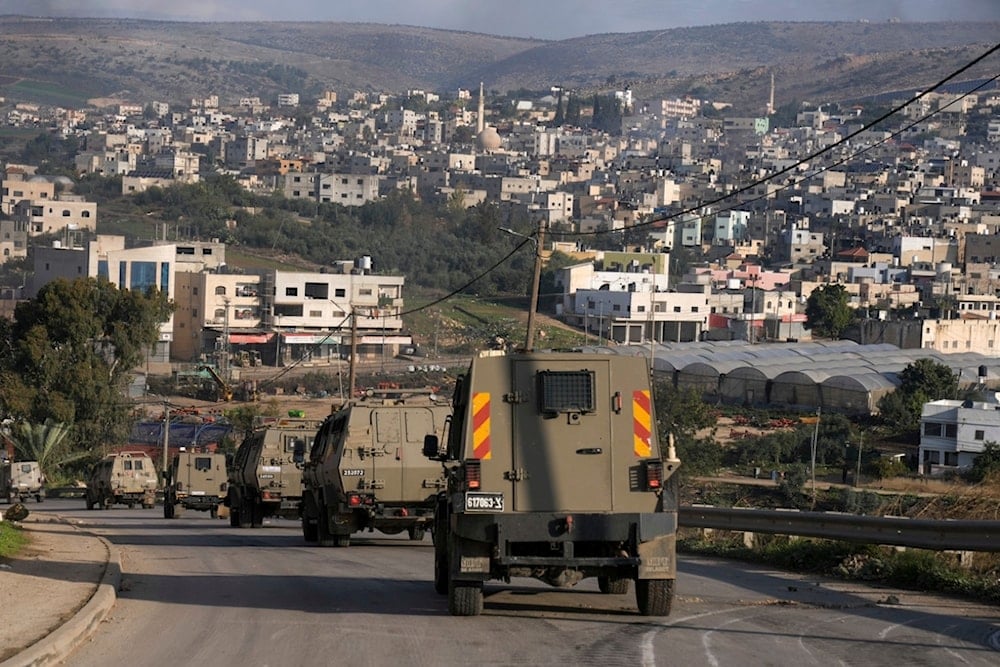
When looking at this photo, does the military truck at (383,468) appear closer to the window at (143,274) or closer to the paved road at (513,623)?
the paved road at (513,623)

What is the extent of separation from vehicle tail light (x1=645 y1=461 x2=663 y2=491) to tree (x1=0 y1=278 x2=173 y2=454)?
2087 inches

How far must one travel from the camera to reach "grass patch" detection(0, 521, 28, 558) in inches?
790

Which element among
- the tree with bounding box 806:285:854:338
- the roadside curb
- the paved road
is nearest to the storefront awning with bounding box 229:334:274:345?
the tree with bounding box 806:285:854:338

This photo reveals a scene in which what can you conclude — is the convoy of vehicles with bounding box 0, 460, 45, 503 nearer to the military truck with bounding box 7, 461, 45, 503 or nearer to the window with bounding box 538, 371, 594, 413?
the military truck with bounding box 7, 461, 45, 503

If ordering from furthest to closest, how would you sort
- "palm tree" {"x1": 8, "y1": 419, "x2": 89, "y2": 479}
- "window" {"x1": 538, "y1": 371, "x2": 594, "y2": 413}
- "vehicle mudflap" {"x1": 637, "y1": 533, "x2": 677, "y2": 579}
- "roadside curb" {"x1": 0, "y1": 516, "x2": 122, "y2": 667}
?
"palm tree" {"x1": 8, "y1": 419, "x2": 89, "y2": 479}, "window" {"x1": 538, "y1": 371, "x2": 594, "y2": 413}, "vehicle mudflap" {"x1": 637, "y1": 533, "x2": 677, "y2": 579}, "roadside curb" {"x1": 0, "y1": 516, "x2": 122, "y2": 667}

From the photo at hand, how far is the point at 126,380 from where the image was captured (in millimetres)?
70875

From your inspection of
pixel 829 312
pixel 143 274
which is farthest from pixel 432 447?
pixel 829 312

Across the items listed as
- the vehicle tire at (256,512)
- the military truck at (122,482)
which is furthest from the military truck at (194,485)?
the vehicle tire at (256,512)

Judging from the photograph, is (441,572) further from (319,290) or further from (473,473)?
(319,290)

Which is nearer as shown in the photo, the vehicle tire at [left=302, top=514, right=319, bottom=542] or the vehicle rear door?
the vehicle rear door

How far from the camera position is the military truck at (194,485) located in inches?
1631

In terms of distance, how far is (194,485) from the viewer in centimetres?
4184

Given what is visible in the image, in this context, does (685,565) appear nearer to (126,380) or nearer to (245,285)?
(126,380)

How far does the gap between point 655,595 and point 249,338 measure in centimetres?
9350
